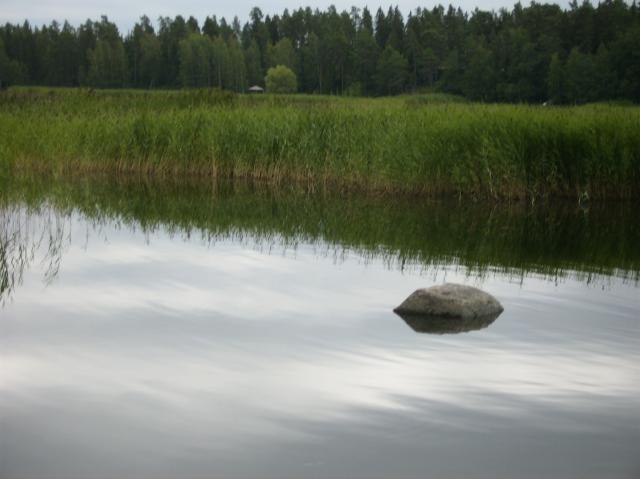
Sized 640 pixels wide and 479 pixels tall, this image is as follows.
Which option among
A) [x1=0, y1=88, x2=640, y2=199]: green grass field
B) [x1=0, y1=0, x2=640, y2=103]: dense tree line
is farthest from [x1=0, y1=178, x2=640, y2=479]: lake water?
[x1=0, y1=0, x2=640, y2=103]: dense tree line

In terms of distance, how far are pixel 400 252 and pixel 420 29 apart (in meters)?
113

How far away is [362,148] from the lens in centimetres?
1747

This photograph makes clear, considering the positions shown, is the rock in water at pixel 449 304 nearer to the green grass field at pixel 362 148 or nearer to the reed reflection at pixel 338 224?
the reed reflection at pixel 338 224

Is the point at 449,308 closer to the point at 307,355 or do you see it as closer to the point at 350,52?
the point at 307,355

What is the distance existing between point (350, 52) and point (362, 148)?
10017 centimetres

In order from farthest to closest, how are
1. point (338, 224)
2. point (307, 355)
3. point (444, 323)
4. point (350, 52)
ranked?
point (350, 52), point (338, 224), point (444, 323), point (307, 355)

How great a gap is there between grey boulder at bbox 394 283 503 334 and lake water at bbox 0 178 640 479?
0.47 feet

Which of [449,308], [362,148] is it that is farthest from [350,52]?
[449,308]

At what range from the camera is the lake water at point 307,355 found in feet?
17.1

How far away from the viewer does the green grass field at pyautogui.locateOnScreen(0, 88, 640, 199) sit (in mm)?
16484

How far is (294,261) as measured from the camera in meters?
11.2

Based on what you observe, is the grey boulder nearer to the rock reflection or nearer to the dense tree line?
the rock reflection

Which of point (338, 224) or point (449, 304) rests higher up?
point (449, 304)

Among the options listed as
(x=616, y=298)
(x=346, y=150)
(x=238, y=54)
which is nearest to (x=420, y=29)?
(x=238, y=54)
